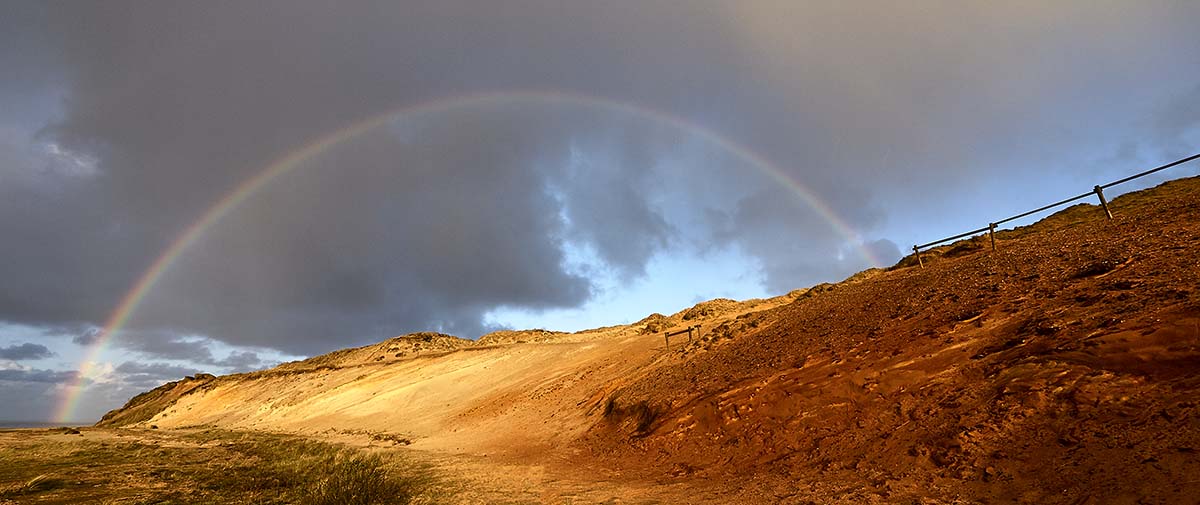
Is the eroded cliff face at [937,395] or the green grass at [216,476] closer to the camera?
the eroded cliff face at [937,395]

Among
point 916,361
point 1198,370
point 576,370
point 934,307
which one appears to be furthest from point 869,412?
point 576,370

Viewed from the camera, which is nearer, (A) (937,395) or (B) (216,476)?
(A) (937,395)

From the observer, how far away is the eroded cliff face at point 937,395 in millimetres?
8141

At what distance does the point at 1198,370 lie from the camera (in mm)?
8328

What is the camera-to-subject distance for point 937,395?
11.7 meters

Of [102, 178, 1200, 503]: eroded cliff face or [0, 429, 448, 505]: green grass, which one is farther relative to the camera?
[0, 429, 448, 505]: green grass

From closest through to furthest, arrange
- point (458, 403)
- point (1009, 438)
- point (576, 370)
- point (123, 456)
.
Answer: point (1009, 438) → point (123, 456) → point (576, 370) → point (458, 403)

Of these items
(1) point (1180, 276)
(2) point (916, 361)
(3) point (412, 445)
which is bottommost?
(3) point (412, 445)

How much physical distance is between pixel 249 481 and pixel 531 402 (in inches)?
647

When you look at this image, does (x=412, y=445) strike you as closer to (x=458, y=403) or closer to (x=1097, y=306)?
(x=458, y=403)

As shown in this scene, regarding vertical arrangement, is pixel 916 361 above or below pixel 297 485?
above

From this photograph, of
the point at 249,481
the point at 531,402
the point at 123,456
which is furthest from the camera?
the point at 531,402

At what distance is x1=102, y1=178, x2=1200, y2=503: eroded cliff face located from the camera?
26.7ft

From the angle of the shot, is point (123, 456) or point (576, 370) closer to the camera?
point (123, 456)
